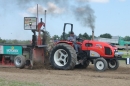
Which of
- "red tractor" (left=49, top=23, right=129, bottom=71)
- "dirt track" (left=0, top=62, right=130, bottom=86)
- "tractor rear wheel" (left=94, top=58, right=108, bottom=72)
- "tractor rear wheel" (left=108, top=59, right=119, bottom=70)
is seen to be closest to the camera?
"dirt track" (left=0, top=62, right=130, bottom=86)

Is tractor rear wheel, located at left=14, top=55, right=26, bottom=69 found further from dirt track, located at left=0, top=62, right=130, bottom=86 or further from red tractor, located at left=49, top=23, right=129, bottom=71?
red tractor, located at left=49, top=23, right=129, bottom=71

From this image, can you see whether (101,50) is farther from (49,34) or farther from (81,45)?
(49,34)

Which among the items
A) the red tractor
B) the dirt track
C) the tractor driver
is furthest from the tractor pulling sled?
the dirt track

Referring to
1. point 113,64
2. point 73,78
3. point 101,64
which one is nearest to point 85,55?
point 101,64

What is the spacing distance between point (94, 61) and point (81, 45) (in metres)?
0.98

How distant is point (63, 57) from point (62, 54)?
139mm

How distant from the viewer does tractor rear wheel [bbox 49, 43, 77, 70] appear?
12742 mm

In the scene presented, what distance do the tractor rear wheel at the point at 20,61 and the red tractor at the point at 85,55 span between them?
1.21 meters

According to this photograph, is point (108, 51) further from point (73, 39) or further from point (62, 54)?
point (62, 54)

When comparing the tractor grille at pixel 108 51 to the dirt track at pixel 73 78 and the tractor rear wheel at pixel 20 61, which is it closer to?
the dirt track at pixel 73 78

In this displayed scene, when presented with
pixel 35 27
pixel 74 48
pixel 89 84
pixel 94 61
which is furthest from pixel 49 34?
pixel 89 84

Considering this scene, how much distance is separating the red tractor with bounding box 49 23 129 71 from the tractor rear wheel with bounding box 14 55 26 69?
3.98 ft

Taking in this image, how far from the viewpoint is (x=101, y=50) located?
1273cm

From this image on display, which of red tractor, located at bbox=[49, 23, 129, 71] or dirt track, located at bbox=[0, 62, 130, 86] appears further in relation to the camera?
red tractor, located at bbox=[49, 23, 129, 71]
